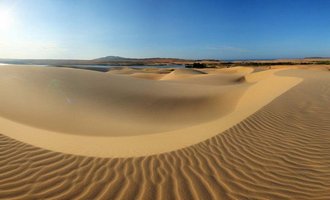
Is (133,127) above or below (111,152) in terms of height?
below

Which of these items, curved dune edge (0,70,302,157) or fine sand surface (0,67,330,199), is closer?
fine sand surface (0,67,330,199)

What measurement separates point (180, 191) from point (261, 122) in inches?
185

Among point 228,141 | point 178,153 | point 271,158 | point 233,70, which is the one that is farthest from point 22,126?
point 233,70

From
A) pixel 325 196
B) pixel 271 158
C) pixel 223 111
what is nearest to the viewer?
pixel 325 196

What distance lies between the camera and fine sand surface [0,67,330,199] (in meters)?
4.19

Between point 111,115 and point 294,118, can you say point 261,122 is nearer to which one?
point 294,118

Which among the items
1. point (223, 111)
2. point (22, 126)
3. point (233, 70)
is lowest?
point (233, 70)

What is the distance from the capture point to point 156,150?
612 cm

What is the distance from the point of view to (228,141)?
21.6ft

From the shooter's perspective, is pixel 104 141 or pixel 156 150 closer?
pixel 156 150

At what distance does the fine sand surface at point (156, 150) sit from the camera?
165 inches

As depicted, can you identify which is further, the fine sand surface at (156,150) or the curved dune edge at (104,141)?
the curved dune edge at (104,141)

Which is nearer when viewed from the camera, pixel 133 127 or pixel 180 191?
pixel 180 191

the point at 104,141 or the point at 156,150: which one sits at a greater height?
the point at 156,150
